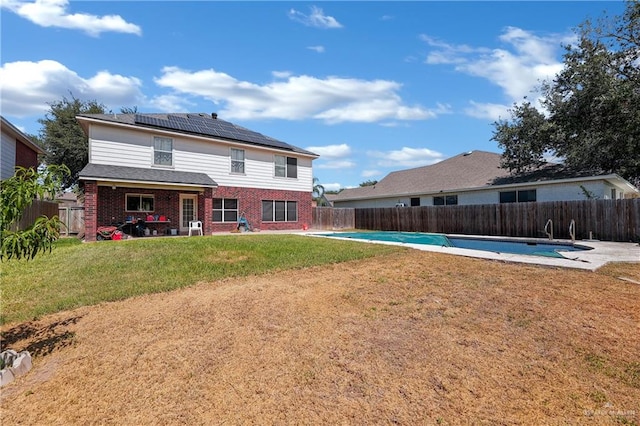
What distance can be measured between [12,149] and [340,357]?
736 inches

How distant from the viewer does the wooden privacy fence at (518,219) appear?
14.0m

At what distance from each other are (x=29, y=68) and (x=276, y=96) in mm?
11607

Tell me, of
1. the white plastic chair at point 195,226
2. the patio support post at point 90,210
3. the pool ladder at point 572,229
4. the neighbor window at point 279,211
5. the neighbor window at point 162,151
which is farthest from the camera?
the neighbor window at point 279,211

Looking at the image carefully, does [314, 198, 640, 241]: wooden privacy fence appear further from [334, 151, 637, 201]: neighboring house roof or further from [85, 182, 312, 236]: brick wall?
[85, 182, 312, 236]: brick wall

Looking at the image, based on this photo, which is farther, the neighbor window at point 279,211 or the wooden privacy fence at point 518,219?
the neighbor window at point 279,211

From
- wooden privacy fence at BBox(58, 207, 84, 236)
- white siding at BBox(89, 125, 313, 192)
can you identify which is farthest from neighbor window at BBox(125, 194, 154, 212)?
wooden privacy fence at BBox(58, 207, 84, 236)

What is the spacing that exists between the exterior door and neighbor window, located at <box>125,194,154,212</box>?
1535 mm

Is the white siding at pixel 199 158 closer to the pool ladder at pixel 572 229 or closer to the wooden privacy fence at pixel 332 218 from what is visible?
the wooden privacy fence at pixel 332 218

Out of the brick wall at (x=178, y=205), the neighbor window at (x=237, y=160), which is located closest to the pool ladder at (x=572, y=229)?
the brick wall at (x=178, y=205)

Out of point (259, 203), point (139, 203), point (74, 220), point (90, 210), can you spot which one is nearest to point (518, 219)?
point (259, 203)

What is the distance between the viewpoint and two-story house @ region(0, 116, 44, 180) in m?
13.6

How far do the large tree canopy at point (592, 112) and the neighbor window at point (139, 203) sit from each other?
22.9 m

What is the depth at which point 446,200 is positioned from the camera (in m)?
23.8

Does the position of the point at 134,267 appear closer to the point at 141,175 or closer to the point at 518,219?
the point at 141,175
